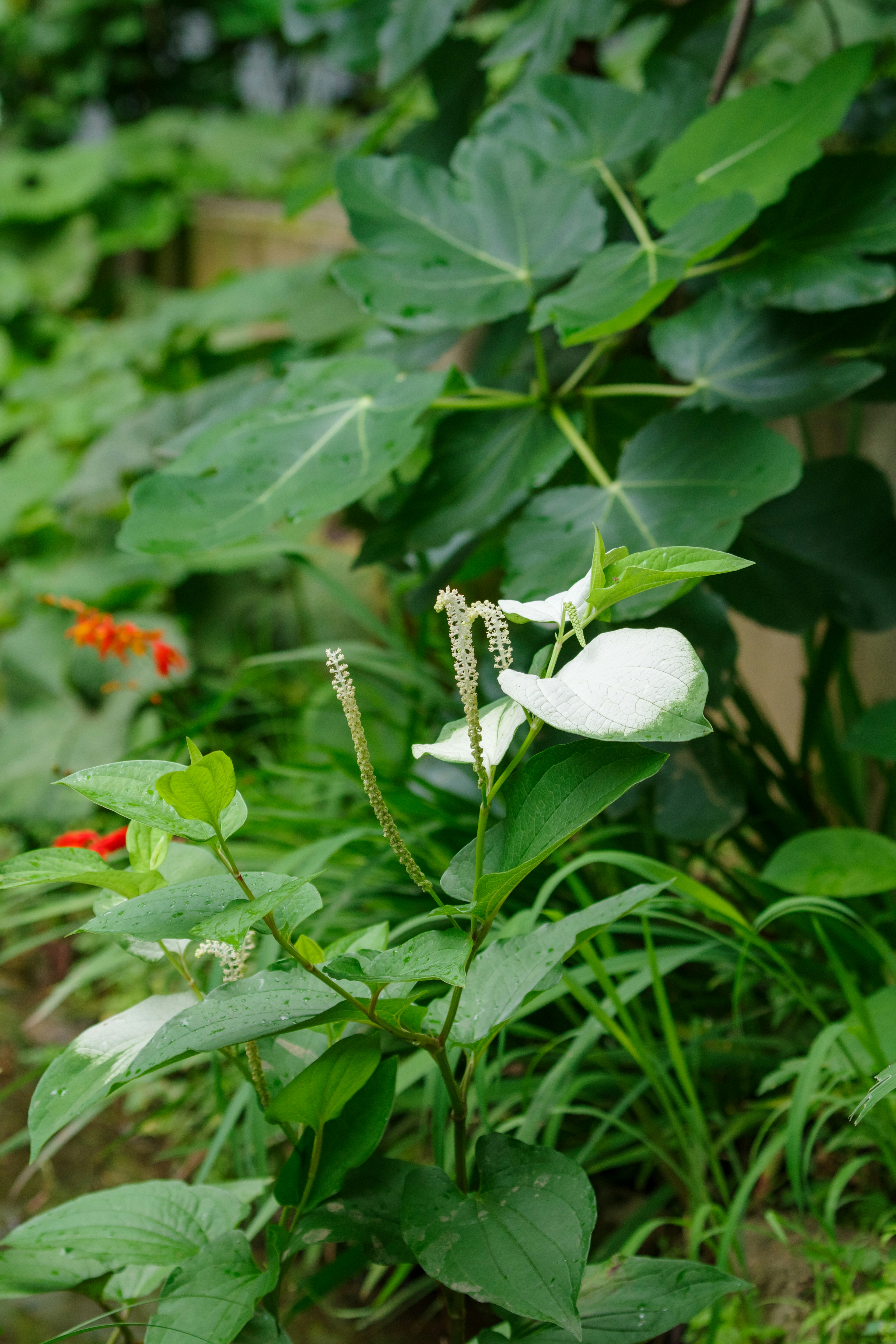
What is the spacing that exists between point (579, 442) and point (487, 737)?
1.74ft

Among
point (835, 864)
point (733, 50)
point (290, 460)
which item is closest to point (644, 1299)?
point (835, 864)

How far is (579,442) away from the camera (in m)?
0.94

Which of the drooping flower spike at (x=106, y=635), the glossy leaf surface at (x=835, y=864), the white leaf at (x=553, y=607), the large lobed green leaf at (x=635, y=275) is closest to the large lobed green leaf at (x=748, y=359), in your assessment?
the large lobed green leaf at (x=635, y=275)

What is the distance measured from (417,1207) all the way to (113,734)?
1496mm

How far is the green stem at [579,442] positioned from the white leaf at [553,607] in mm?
471

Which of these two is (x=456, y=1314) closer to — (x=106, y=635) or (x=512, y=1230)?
(x=512, y=1230)

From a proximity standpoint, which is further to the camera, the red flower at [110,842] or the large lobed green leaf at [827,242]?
the large lobed green leaf at [827,242]

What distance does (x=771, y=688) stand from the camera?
1.71 metres

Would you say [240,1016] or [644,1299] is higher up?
[240,1016]

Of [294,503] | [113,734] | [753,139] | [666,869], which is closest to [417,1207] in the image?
[666,869]

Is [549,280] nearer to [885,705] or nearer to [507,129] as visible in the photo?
[507,129]

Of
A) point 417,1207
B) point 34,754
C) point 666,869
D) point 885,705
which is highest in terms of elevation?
point 417,1207

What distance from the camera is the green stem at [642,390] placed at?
1.00 meters

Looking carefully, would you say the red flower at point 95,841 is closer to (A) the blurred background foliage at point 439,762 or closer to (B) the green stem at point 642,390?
(A) the blurred background foliage at point 439,762
